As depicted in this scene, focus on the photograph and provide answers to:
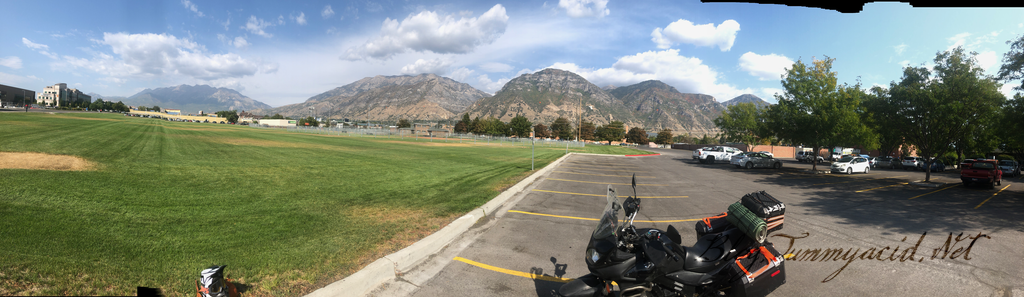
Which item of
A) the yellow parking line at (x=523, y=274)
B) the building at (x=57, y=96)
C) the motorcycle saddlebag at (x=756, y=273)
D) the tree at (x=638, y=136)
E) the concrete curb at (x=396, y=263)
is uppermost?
the building at (x=57, y=96)

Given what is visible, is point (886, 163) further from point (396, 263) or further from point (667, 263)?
point (396, 263)

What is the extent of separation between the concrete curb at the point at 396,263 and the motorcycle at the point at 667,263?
8.11 ft

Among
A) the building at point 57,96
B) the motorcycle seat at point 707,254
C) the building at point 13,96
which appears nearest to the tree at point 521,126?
the motorcycle seat at point 707,254

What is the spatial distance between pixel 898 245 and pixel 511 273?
7.36 metres

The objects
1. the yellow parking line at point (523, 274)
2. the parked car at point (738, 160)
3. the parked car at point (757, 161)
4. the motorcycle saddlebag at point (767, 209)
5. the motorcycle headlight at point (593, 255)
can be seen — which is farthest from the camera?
the parked car at point (738, 160)

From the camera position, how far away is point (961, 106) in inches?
661

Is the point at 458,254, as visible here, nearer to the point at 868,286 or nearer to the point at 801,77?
the point at 868,286

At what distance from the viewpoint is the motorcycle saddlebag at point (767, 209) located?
410cm

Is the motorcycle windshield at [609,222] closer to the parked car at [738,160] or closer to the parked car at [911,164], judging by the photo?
the parked car at [738,160]

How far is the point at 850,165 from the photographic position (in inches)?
963

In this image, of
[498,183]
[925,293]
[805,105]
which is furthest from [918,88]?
[498,183]

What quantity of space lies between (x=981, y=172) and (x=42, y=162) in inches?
1326

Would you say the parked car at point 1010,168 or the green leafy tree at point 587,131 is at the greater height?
the green leafy tree at point 587,131

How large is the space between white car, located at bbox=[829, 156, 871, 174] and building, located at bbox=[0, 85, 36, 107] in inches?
5723
